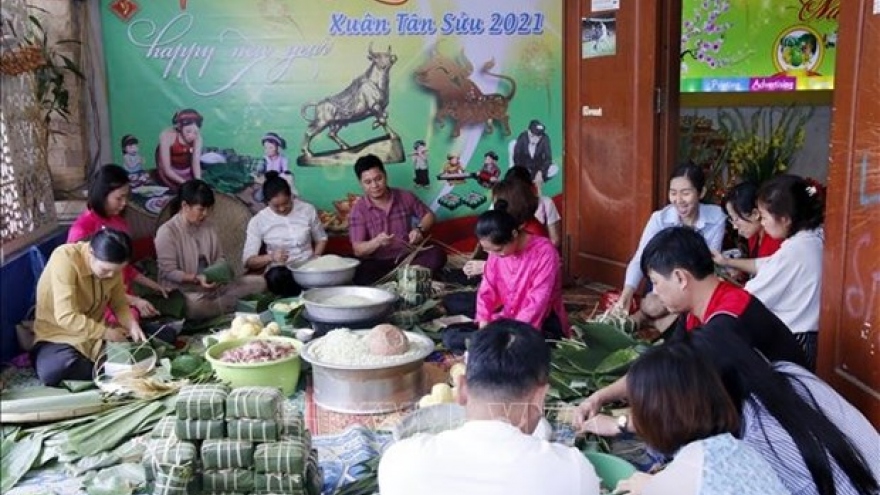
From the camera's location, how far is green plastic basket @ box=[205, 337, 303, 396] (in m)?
3.39

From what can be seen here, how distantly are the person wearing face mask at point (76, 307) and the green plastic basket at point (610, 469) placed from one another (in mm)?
2386

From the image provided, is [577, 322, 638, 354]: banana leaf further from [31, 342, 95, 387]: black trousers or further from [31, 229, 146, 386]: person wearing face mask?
[31, 342, 95, 387]: black trousers

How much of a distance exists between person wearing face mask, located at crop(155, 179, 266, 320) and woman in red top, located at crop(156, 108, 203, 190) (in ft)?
2.63

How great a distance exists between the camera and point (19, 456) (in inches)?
124

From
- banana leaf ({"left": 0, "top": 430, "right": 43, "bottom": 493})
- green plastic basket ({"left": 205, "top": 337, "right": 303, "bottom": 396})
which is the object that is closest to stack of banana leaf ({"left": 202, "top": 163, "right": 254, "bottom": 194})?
green plastic basket ({"left": 205, "top": 337, "right": 303, "bottom": 396})

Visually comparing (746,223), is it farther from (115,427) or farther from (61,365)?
(61,365)

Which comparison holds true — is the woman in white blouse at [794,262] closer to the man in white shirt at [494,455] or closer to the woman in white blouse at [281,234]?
the man in white shirt at [494,455]

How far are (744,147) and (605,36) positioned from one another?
6.40 ft

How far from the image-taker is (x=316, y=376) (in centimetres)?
341

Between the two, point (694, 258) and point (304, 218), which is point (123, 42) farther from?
point (694, 258)

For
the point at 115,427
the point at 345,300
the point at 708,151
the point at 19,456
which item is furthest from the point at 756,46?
the point at 19,456

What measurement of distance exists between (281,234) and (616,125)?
2333mm

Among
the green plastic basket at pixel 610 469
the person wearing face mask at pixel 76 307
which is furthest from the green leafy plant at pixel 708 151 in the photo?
the green plastic basket at pixel 610 469

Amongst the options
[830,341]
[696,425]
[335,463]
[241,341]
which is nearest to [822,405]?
[696,425]
